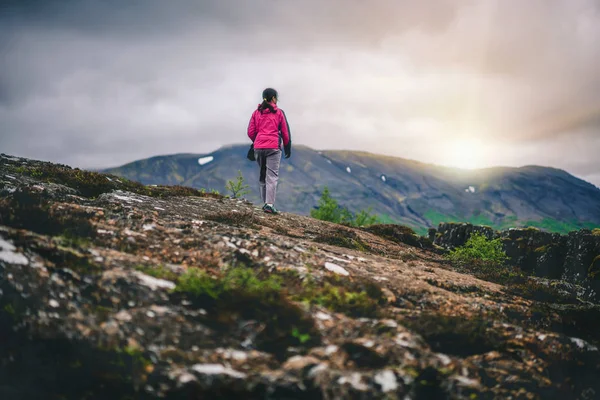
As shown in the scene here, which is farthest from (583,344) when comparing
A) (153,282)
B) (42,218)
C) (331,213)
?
(331,213)

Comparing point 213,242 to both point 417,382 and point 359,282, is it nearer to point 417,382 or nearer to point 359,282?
point 359,282

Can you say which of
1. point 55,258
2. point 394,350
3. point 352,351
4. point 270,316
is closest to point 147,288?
point 55,258

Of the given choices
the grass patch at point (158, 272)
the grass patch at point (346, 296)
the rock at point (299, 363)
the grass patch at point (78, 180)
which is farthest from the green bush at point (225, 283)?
the grass patch at point (78, 180)

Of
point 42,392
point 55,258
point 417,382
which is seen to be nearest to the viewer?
point 42,392

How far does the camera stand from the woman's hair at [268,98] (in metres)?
12.9

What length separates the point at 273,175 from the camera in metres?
13.7

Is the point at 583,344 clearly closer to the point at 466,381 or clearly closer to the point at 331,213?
the point at 466,381

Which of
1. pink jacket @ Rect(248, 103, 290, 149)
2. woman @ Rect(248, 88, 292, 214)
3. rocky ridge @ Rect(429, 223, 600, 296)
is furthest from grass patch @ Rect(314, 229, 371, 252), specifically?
rocky ridge @ Rect(429, 223, 600, 296)

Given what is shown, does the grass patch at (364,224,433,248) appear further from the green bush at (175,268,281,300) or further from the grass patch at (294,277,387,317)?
the green bush at (175,268,281,300)

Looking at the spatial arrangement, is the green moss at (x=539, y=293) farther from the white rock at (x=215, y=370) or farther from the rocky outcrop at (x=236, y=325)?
the white rock at (x=215, y=370)

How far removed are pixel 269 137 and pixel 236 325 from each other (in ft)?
31.6

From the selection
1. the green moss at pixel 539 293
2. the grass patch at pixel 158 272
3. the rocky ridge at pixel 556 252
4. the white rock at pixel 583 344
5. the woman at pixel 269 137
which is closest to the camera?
the grass patch at pixel 158 272

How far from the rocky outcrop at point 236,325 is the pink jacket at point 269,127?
6822 millimetres

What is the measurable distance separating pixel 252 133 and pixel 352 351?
1083 centimetres
